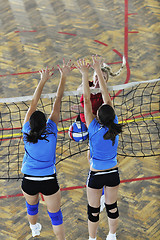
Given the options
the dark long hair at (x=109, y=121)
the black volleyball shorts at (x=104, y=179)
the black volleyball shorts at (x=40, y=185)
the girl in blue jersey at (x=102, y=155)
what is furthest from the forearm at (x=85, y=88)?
the black volleyball shorts at (x=40, y=185)

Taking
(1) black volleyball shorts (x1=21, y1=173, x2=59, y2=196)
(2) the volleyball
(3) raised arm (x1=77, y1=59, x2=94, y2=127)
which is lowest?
(1) black volleyball shorts (x1=21, y1=173, x2=59, y2=196)

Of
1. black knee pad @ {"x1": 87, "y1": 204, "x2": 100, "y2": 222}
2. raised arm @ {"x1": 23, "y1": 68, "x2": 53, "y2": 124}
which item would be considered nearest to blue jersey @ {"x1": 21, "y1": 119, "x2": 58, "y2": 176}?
raised arm @ {"x1": 23, "y1": 68, "x2": 53, "y2": 124}

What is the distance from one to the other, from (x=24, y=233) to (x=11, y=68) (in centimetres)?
394

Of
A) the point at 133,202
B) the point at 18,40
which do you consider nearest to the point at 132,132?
the point at 133,202

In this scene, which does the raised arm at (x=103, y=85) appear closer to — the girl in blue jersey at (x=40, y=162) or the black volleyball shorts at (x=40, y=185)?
the girl in blue jersey at (x=40, y=162)

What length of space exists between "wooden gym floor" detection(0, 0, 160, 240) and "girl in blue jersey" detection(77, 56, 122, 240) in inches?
25.4

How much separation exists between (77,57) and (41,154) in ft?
14.3

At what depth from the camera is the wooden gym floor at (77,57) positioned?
4691mm

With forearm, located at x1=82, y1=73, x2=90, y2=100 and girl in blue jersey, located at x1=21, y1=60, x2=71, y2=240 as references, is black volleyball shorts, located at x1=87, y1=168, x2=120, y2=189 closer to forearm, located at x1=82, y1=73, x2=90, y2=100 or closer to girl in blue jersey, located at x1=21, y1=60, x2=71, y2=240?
girl in blue jersey, located at x1=21, y1=60, x2=71, y2=240

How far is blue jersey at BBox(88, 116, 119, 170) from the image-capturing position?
369 centimetres

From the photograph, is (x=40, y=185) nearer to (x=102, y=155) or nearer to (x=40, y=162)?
(x=40, y=162)

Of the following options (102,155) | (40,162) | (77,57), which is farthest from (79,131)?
(77,57)

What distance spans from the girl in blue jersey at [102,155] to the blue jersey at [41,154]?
1.34 feet

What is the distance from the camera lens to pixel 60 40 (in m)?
8.20
